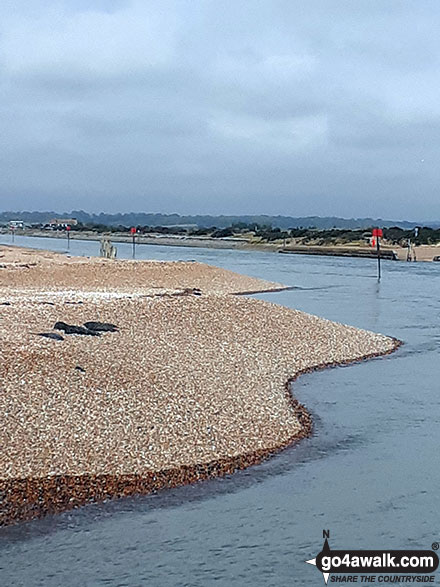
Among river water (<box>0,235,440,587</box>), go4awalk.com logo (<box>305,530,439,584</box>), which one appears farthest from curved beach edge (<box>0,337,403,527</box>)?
go4awalk.com logo (<box>305,530,439,584</box>)

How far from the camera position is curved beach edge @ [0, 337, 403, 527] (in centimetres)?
848

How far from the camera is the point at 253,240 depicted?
10138 centimetres

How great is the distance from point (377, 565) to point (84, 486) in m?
3.38

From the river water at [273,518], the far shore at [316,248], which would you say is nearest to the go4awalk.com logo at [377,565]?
the river water at [273,518]

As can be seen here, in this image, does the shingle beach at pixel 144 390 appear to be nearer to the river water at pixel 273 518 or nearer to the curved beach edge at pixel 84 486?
the curved beach edge at pixel 84 486

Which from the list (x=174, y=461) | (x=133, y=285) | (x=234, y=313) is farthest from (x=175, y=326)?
(x=133, y=285)

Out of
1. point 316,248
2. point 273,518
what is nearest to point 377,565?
point 273,518

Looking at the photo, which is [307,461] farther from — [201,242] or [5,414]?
[201,242]

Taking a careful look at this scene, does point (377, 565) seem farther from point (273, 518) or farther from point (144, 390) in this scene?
point (144, 390)

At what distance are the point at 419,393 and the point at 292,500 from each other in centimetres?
578

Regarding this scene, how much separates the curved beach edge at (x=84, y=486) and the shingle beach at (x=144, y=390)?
1 cm

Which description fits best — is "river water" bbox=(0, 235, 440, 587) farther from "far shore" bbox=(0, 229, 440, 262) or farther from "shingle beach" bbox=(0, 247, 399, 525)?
"far shore" bbox=(0, 229, 440, 262)

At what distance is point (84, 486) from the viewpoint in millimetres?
8977

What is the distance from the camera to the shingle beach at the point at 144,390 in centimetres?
931
